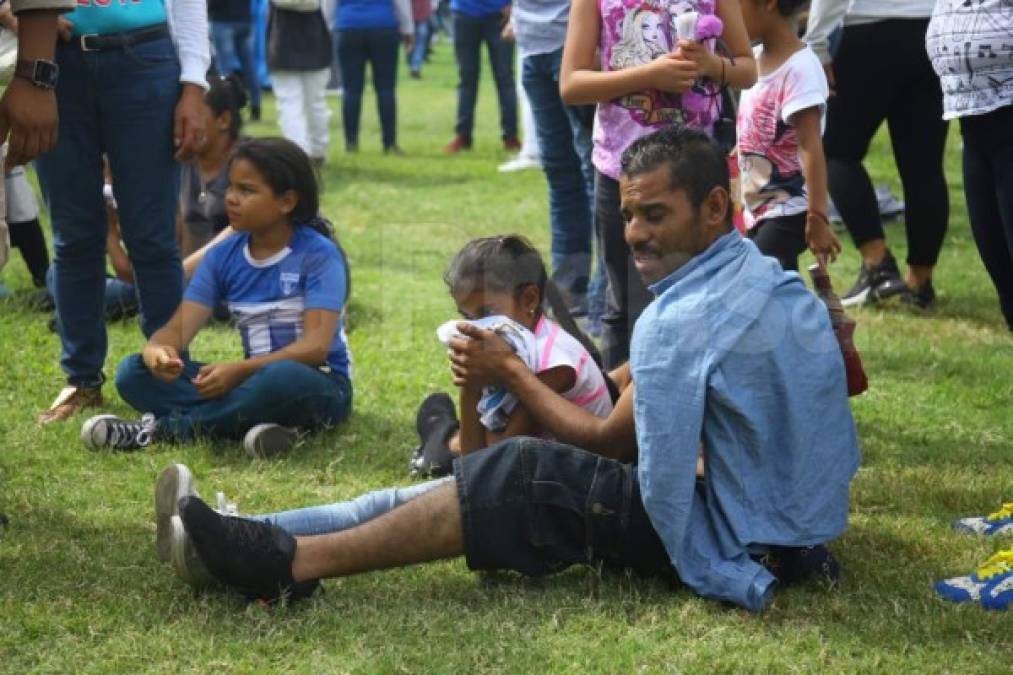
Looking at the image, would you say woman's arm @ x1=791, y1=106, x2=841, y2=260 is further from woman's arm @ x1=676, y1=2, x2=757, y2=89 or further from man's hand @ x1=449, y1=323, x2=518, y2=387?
man's hand @ x1=449, y1=323, x2=518, y2=387

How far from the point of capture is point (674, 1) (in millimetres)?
4555

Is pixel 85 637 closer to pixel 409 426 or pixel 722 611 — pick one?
pixel 722 611

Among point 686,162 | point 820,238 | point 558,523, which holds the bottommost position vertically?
point 558,523

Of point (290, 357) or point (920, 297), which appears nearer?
point (290, 357)

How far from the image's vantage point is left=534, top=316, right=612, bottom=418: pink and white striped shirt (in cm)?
403

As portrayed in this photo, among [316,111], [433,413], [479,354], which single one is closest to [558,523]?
[479,354]

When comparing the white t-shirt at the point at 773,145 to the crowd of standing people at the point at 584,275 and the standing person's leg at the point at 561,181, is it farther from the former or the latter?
the standing person's leg at the point at 561,181

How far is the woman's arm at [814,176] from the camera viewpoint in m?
4.94

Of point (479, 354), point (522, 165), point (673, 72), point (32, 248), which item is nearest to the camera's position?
point (479, 354)

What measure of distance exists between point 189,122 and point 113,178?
33cm

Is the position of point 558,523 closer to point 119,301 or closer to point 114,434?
point 114,434

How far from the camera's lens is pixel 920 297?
23.4ft

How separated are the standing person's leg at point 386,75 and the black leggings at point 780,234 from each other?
845 centimetres

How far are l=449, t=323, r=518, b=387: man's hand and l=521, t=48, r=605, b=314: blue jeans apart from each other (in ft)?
8.36
